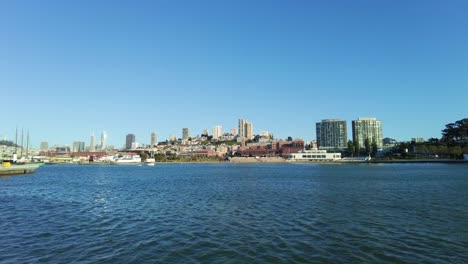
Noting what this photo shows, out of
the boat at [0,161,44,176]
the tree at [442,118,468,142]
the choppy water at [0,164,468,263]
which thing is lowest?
the choppy water at [0,164,468,263]

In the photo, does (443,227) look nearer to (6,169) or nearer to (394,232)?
(394,232)

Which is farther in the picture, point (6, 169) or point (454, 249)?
point (6, 169)

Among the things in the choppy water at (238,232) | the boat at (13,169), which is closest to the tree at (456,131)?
the choppy water at (238,232)

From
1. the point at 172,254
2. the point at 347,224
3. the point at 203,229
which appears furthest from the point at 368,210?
the point at 172,254

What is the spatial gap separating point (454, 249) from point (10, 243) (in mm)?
20562

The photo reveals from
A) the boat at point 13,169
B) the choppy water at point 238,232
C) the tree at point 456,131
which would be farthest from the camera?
the tree at point 456,131

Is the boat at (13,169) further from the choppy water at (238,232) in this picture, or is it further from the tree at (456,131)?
the tree at (456,131)

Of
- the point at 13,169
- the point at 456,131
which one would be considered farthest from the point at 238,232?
the point at 456,131

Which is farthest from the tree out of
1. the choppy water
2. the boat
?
the boat

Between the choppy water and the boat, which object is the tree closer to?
the choppy water

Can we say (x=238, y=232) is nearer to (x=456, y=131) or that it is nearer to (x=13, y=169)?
(x=13, y=169)

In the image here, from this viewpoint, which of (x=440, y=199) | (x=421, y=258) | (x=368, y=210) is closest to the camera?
(x=421, y=258)

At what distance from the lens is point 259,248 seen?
15.0 m

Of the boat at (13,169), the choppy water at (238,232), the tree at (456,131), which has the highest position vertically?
the tree at (456,131)
